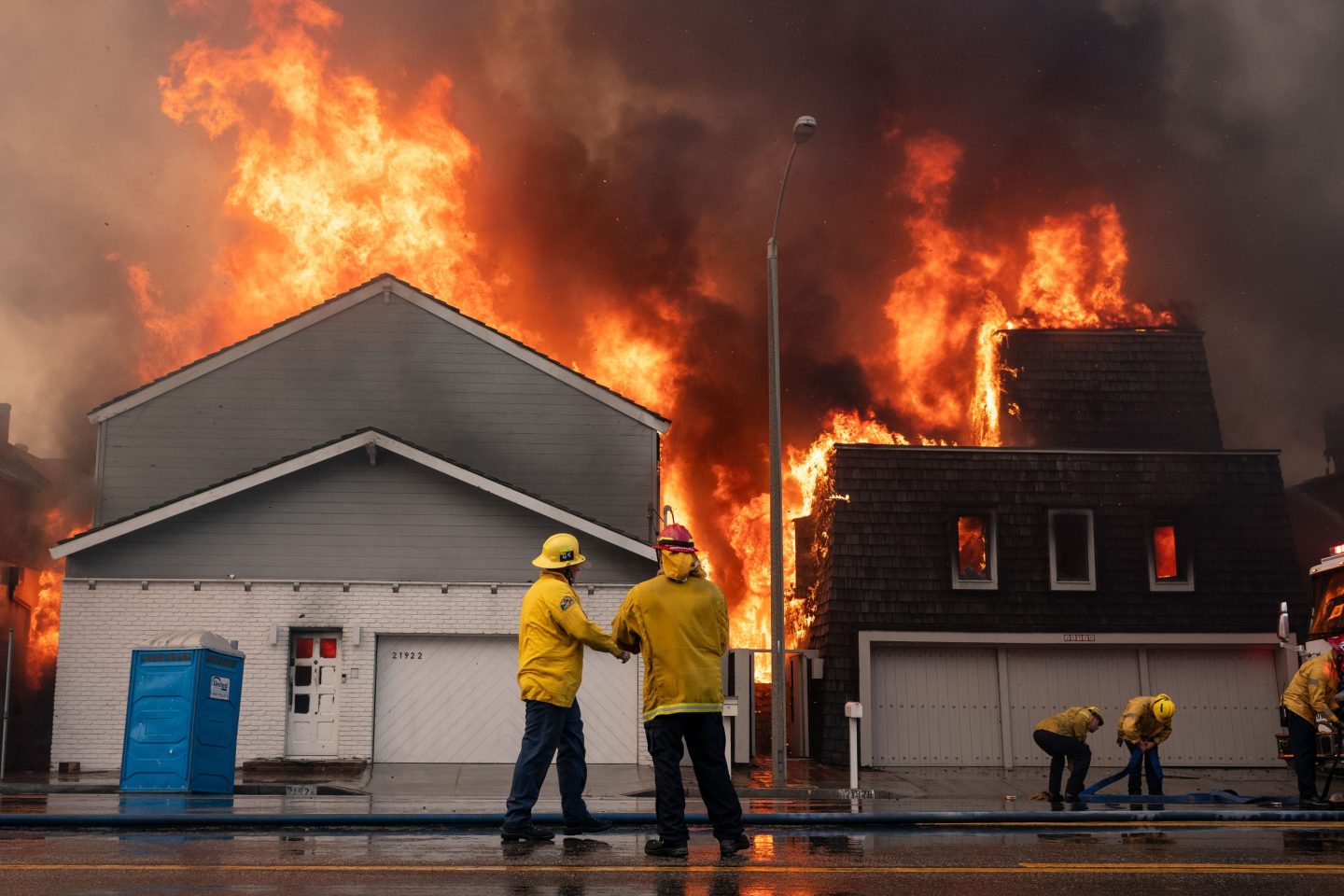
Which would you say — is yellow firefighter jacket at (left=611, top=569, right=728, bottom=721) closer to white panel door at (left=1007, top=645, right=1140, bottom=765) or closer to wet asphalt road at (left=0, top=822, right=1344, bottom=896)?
wet asphalt road at (left=0, top=822, right=1344, bottom=896)

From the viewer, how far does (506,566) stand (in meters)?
20.0

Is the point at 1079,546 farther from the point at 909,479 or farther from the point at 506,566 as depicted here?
the point at 506,566

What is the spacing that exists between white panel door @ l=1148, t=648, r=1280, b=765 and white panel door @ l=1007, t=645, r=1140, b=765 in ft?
1.71

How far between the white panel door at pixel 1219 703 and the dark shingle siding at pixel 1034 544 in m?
0.60

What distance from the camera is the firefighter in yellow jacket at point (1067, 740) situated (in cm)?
1334

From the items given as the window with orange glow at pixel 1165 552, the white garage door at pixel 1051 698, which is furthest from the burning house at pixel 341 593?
the window with orange glow at pixel 1165 552

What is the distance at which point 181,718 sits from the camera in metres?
13.3

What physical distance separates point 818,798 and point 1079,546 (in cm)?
953

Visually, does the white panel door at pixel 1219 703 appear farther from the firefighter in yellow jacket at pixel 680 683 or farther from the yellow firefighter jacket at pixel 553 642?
the firefighter in yellow jacket at pixel 680 683

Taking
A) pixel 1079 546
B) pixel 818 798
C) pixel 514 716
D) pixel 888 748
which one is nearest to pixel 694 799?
pixel 818 798

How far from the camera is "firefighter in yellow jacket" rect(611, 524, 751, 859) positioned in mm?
6824

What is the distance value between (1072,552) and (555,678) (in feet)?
53.1

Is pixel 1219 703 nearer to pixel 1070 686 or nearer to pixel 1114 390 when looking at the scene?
pixel 1070 686

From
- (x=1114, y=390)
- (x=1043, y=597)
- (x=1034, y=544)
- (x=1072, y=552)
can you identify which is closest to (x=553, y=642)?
(x=1043, y=597)
